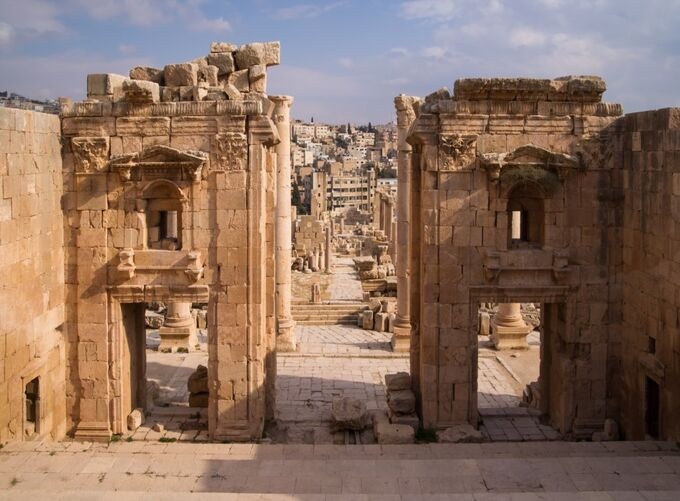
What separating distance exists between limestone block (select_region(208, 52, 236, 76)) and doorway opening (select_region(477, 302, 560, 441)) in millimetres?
8207

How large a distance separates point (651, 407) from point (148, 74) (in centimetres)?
1151

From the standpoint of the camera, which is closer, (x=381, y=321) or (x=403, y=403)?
(x=403, y=403)

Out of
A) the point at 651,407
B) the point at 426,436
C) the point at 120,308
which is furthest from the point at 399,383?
the point at 120,308

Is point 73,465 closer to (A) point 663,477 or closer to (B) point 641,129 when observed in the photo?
(A) point 663,477

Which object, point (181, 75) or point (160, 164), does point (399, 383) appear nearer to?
point (160, 164)

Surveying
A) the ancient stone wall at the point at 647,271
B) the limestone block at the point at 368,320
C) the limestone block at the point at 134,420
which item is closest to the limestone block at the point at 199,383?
the limestone block at the point at 134,420

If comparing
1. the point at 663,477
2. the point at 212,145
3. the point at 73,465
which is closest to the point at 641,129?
the point at 663,477

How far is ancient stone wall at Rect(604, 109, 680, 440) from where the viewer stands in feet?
39.4

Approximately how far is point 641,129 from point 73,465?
11.1 m

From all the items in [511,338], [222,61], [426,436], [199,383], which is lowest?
[426,436]

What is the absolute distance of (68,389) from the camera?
13.7m

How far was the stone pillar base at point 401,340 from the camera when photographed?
20.7m

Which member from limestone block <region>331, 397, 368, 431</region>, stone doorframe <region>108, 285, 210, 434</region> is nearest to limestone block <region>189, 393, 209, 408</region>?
stone doorframe <region>108, 285, 210, 434</region>

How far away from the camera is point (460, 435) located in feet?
43.9
